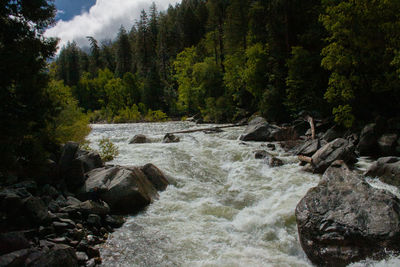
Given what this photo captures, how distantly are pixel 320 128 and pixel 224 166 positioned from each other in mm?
8509

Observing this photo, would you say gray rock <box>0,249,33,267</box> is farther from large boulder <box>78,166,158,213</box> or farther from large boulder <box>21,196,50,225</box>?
large boulder <box>78,166,158,213</box>

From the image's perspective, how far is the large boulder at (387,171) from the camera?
25.4 feet

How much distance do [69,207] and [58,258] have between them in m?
2.18

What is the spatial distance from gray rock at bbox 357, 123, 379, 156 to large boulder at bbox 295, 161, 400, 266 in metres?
6.81

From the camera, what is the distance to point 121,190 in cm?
716

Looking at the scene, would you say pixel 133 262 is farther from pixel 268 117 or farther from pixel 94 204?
pixel 268 117

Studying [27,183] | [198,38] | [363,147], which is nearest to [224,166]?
[363,147]

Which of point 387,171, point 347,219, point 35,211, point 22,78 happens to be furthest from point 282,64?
point 35,211

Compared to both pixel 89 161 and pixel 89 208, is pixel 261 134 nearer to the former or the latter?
pixel 89 161

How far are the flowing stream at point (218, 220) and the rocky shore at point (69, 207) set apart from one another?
45 centimetres

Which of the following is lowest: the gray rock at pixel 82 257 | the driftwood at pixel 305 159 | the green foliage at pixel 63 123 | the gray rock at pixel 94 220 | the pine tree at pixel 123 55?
the driftwood at pixel 305 159

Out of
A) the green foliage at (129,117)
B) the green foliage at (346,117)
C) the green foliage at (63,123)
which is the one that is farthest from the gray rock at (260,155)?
the green foliage at (129,117)

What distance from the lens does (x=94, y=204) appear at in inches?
254

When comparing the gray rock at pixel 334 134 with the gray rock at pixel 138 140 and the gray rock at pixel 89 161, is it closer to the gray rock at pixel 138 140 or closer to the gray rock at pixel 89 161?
the gray rock at pixel 138 140
